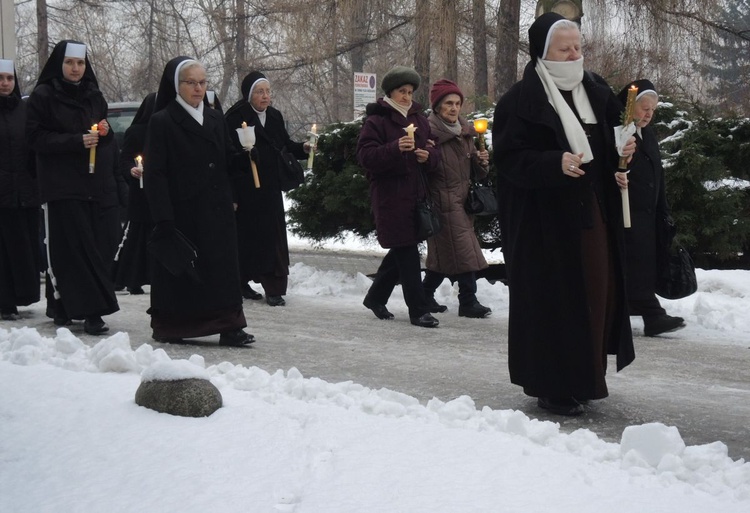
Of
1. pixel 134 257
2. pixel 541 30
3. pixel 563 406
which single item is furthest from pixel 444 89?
pixel 563 406

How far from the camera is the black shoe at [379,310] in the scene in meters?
9.92

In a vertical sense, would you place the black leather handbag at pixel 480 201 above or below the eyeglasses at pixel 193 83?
below

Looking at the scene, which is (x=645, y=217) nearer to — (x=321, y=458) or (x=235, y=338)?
(x=235, y=338)

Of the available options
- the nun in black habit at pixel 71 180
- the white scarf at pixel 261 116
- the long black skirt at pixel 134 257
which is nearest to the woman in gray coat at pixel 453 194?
the white scarf at pixel 261 116

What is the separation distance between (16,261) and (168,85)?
2.53 m

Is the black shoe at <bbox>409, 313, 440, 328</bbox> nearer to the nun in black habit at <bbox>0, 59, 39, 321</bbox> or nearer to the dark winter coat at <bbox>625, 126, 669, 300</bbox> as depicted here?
the dark winter coat at <bbox>625, 126, 669, 300</bbox>

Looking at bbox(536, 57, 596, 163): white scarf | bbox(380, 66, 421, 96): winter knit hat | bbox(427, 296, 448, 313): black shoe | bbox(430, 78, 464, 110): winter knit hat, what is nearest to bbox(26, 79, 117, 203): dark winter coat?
bbox(380, 66, 421, 96): winter knit hat

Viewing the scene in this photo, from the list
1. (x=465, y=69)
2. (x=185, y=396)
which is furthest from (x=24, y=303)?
(x=465, y=69)

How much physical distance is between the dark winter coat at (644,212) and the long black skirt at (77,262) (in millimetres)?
3783

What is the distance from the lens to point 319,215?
524 inches

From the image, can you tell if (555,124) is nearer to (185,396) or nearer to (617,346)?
(617,346)

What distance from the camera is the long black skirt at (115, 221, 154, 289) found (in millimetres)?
11500

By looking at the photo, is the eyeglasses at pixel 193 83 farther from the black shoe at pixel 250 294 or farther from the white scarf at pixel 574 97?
the black shoe at pixel 250 294

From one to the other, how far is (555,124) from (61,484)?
295 cm
